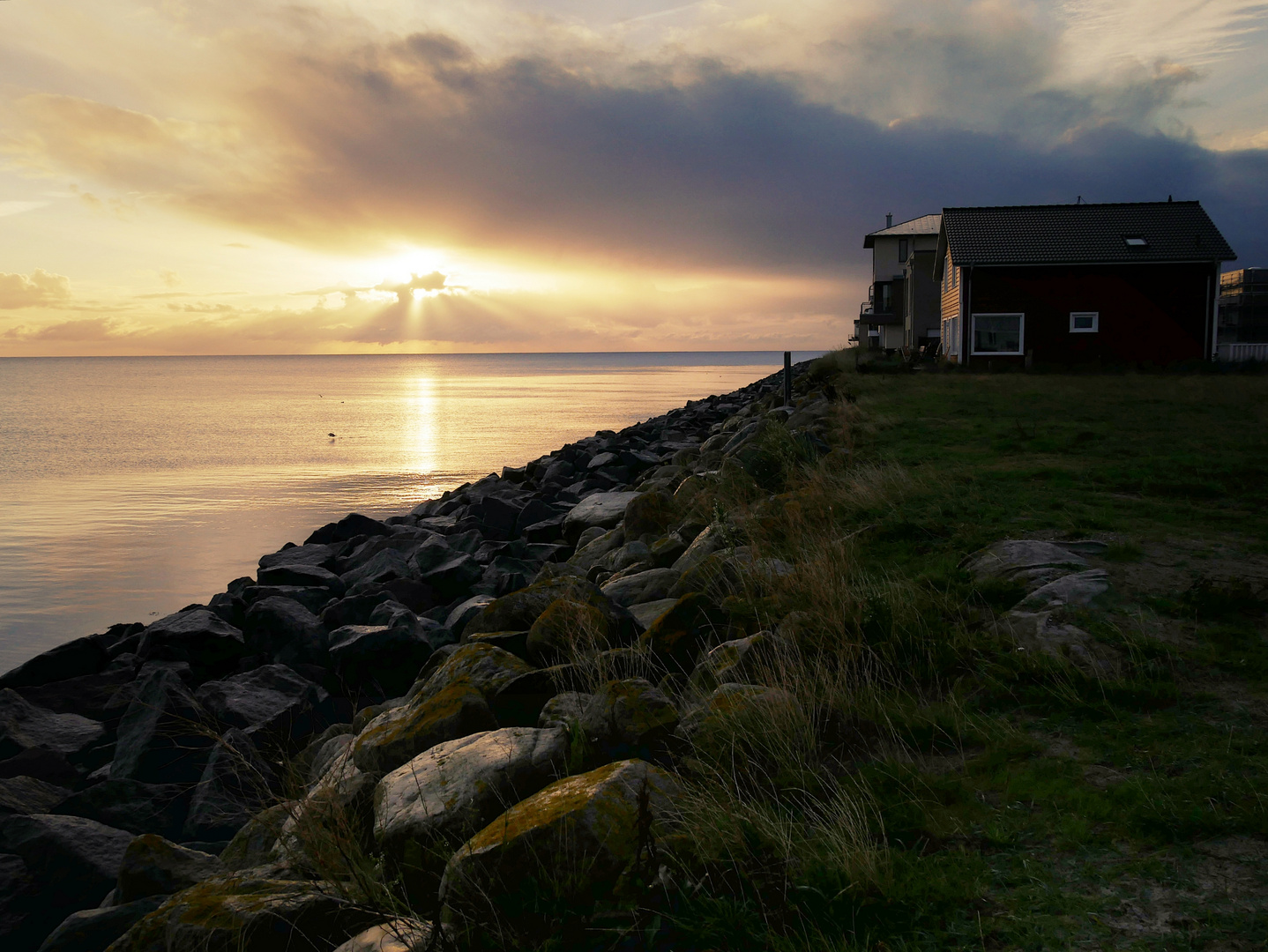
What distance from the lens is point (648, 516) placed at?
364 inches

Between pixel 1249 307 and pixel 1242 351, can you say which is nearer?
pixel 1242 351

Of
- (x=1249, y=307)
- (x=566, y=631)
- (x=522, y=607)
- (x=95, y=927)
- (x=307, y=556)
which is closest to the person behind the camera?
(x=95, y=927)

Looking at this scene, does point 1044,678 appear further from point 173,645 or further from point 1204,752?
point 173,645

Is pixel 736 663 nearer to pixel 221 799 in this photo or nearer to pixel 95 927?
pixel 95 927

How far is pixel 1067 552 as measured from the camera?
542 centimetres

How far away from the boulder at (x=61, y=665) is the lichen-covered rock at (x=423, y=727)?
4997 millimetres

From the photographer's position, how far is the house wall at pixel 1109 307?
2716 centimetres

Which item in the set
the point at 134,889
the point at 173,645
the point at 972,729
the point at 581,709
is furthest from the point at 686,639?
the point at 173,645

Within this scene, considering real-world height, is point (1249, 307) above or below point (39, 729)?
above

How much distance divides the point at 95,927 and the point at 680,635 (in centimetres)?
314

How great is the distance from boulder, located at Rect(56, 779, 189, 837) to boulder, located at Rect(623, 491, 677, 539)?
16.2 feet

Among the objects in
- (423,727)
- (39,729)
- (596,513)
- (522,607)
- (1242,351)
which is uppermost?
(1242,351)

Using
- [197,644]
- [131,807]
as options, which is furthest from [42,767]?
[197,644]

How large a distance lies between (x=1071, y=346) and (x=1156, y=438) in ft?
62.5
